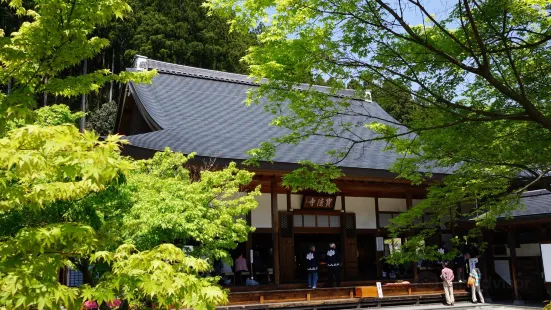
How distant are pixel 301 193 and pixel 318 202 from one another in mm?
683

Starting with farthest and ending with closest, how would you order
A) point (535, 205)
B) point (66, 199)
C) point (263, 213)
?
1. point (535, 205)
2. point (263, 213)
3. point (66, 199)

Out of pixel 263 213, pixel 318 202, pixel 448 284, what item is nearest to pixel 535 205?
pixel 448 284

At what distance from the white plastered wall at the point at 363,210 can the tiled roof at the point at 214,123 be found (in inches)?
65.3

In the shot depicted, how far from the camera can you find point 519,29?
5.41 m

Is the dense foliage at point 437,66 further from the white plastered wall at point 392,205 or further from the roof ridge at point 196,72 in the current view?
the roof ridge at point 196,72

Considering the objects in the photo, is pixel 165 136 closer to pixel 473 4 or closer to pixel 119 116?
pixel 119 116

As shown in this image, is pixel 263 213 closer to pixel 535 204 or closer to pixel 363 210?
pixel 363 210

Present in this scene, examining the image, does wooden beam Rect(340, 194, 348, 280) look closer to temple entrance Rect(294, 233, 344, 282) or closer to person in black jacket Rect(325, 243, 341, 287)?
person in black jacket Rect(325, 243, 341, 287)

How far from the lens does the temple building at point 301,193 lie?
1344 centimetres

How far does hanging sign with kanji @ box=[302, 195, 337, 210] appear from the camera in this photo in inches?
591

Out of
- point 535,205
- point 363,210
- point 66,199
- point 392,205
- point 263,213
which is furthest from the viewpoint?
point 392,205

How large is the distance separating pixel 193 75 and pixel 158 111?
4646 mm

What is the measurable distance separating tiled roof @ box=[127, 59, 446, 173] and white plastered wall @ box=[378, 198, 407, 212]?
1.67 meters

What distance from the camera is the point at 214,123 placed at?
16.0 metres
